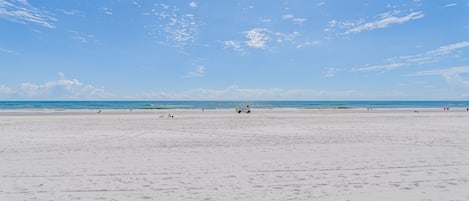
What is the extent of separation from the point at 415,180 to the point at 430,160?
89.6 inches

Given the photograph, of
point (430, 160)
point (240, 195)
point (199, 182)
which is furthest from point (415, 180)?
point (199, 182)

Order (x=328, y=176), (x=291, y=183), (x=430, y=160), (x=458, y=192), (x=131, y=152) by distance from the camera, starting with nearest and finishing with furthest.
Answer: (x=458, y=192)
(x=291, y=183)
(x=328, y=176)
(x=430, y=160)
(x=131, y=152)

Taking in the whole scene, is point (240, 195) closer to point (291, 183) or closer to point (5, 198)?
point (291, 183)

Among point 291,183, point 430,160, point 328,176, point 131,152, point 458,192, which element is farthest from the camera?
point 131,152

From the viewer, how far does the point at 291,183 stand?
567 centimetres

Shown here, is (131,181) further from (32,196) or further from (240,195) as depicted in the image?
(240,195)

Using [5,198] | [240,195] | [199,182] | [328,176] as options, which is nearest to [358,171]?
[328,176]

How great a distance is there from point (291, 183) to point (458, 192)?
3079 mm

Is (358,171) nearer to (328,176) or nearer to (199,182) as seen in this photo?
(328,176)

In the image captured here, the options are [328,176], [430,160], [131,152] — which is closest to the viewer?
[328,176]

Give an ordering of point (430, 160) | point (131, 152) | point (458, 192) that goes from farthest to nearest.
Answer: point (131, 152) → point (430, 160) → point (458, 192)

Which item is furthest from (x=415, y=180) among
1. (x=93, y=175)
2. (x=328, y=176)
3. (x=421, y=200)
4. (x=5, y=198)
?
(x=5, y=198)

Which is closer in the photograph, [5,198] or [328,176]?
[5,198]

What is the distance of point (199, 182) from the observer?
579 centimetres
